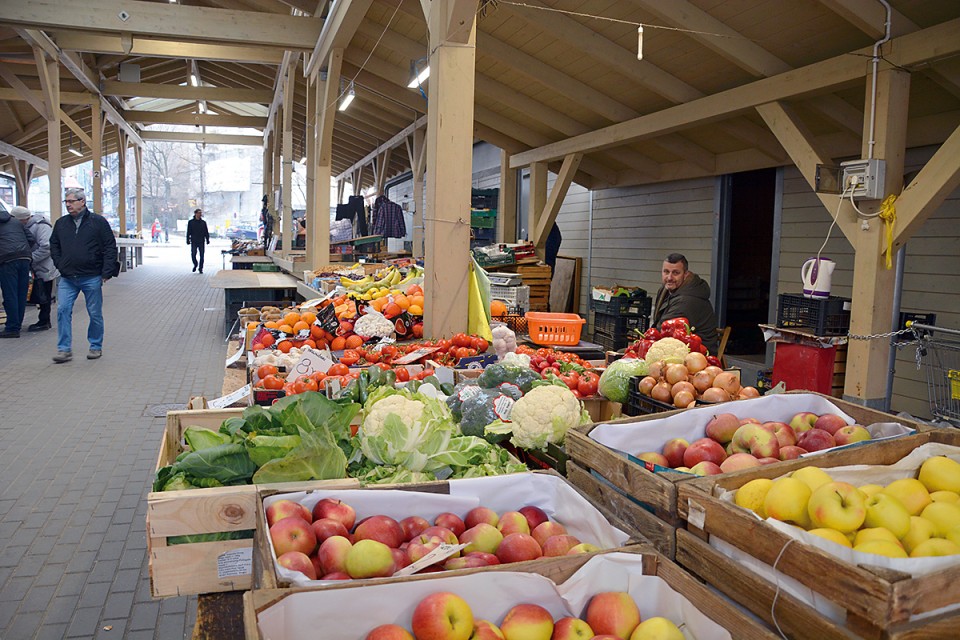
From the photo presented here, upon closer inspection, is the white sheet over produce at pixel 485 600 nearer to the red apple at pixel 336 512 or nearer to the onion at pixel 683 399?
the red apple at pixel 336 512

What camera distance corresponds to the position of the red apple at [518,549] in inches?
65.5

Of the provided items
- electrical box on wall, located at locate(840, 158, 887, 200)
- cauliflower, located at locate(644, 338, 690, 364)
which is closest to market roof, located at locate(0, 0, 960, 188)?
electrical box on wall, located at locate(840, 158, 887, 200)

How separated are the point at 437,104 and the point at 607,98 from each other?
4.37 metres

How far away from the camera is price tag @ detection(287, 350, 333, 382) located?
3.64m

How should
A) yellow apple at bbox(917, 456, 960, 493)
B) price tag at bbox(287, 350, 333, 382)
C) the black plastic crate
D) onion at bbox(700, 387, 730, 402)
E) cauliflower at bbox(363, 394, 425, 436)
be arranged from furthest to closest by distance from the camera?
the black plastic crate
price tag at bbox(287, 350, 333, 382)
onion at bbox(700, 387, 730, 402)
cauliflower at bbox(363, 394, 425, 436)
yellow apple at bbox(917, 456, 960, 493)

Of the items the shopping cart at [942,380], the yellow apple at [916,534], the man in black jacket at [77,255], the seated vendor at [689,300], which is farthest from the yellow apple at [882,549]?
the man in black jacket at [77,255]

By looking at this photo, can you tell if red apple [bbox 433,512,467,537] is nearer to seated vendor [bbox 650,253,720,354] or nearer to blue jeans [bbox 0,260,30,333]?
seated vendor [bbox 650,253,720,354]

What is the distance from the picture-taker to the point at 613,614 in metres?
1.37

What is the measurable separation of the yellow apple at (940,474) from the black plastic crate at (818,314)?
4.00 metres

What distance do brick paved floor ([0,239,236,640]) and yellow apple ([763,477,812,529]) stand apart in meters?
2.49

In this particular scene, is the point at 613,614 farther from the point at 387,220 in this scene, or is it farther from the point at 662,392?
the point at 387,220

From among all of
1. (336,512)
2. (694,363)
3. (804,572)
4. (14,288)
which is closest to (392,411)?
(336,512)

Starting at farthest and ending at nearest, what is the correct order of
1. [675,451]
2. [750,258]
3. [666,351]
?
[750,258] → [666,351] → [675,451]

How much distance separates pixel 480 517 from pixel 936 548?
0.99 m
